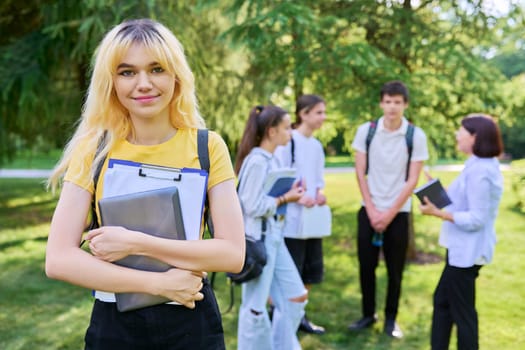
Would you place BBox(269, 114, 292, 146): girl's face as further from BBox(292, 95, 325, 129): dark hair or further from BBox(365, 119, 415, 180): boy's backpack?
BBox(365, 119, 415, 180): boy's backpack

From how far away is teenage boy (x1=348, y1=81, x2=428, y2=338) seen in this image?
4.57 m

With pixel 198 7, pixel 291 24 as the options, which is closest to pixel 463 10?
pixel 291 24

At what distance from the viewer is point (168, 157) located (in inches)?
67.6

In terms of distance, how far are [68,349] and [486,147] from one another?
11.3 feet

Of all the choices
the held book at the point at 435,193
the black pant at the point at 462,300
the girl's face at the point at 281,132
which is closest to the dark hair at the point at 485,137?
the held book at the point at 435,193

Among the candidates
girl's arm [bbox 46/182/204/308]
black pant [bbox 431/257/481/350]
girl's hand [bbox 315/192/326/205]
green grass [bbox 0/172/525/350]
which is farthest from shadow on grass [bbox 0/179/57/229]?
girl's arm [bbox 46/182/204/308]

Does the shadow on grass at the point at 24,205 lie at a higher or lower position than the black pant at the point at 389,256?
lower

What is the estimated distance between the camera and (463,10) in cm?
692

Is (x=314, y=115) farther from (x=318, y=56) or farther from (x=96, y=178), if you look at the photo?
(x=96, y=178)

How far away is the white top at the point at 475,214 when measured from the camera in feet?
11.3

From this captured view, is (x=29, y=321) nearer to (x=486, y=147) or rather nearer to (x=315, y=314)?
(x=315, y=314)

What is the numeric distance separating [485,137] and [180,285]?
2530 millimetres

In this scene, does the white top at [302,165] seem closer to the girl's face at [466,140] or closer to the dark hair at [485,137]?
the girl's face at [466,140]

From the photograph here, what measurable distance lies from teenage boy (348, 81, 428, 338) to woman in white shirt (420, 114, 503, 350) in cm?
96
